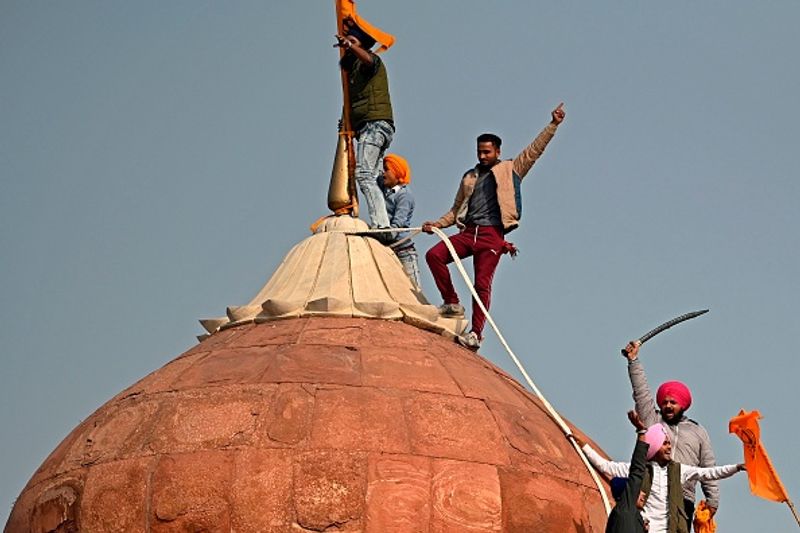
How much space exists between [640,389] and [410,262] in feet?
11.7

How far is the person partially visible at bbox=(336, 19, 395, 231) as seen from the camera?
53.9ft

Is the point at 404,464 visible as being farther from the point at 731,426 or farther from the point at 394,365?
the point at 731,426

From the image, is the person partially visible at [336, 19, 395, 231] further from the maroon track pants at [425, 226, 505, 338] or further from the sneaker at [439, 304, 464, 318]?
the sneaker at [439, 304, 464, 318]

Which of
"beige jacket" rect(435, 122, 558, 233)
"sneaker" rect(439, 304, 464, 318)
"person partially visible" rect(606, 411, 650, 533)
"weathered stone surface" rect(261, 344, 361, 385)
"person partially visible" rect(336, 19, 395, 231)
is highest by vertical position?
"person partially visible" rect(336, 19, 395, 231)

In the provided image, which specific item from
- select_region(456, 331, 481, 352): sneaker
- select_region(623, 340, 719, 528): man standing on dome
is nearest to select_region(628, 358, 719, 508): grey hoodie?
select_region(623, 340, 719, 528): man standing on dome

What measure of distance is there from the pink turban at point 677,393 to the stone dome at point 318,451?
3.43 feet

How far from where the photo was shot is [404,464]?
12.8m

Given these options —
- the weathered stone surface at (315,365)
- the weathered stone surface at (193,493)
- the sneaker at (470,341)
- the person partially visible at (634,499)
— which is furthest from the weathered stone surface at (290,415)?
the person partially visible at (634,499)

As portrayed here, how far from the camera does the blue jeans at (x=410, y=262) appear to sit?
52.6 feet

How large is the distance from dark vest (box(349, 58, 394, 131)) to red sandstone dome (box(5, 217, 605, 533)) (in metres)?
2.59

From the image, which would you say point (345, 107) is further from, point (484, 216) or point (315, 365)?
point (315, 365)

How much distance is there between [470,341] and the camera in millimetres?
15078

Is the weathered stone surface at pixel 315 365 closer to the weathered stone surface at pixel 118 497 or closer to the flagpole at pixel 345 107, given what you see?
the weathered stone surface at pixel 118 497

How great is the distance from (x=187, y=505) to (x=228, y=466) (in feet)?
1.34
